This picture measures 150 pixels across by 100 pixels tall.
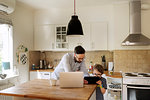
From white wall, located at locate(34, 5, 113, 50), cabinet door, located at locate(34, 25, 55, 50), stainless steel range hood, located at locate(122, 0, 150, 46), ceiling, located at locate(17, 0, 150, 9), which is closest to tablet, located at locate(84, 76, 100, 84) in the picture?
stainless steel range hood, located at locate(122, 0, 150, 46)

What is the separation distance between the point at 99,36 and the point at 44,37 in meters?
1.61

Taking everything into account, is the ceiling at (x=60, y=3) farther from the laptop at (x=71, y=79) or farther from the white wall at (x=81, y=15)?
the laptop at (x=71, y=79)

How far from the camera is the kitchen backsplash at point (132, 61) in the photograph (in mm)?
3543

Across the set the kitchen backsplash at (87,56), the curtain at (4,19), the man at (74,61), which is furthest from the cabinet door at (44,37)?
the man at (74,61)

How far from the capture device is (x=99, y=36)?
12.8 ft

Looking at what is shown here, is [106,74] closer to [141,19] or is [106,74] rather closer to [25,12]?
[141,19]

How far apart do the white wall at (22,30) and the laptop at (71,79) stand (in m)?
2.21

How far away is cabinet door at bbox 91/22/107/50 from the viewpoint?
3.86 metres

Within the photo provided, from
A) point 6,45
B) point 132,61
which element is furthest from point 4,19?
point 132,61

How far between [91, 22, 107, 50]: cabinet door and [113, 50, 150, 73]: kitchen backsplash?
0.43m

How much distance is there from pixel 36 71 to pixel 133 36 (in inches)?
108

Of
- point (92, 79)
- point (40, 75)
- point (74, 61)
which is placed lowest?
point (40, 75)

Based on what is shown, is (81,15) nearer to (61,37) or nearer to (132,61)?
(61,37)

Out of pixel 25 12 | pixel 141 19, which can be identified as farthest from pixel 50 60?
pixel 141 19
